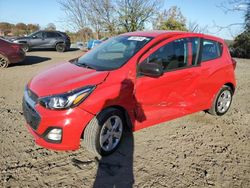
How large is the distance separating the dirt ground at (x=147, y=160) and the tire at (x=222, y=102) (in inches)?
14.1

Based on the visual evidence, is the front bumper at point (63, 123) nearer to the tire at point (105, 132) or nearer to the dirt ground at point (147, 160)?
the tire at point (105, 132)

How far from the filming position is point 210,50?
4.89 m

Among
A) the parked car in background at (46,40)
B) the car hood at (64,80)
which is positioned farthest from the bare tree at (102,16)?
the car hood at (64,80)

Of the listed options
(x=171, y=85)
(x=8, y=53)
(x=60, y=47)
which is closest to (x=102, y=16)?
(x=60, y=47)

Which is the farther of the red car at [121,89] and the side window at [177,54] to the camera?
the side window at [177,54]

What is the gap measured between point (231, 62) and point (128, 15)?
18.3 meters

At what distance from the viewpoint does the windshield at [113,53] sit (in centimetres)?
387

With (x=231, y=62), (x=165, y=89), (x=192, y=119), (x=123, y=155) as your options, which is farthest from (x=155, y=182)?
(x=231, y=62)

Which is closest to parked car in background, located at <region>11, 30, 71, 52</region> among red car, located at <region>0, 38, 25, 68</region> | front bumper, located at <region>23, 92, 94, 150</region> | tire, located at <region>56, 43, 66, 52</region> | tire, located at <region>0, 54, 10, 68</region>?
tire, located at <region>56, 43, 66, 52</region>

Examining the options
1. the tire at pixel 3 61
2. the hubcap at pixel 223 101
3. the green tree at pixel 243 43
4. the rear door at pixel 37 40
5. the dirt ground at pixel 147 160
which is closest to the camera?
the dirt ground at pixel 147 160

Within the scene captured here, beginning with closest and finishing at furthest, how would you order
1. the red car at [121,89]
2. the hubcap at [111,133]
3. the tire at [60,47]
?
the red car at [121,89], the hubcap at [111,133], the tire at [60,47]

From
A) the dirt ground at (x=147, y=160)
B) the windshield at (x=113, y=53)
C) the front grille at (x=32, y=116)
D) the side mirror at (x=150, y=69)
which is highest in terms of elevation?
the windshield at (x=113, y=53)

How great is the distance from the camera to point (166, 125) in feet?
15.6

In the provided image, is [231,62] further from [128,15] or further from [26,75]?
[128,15]
